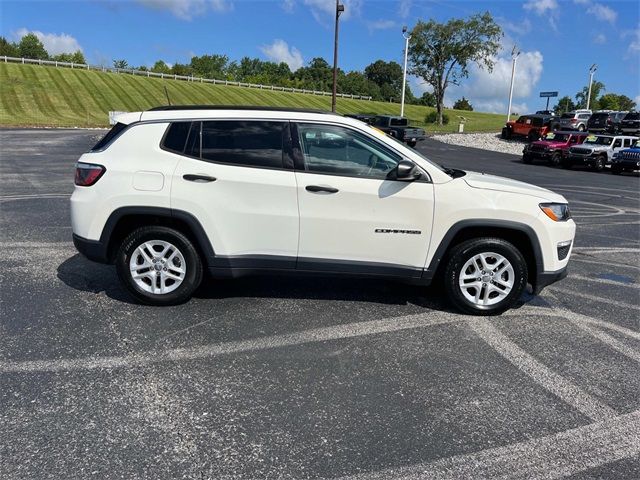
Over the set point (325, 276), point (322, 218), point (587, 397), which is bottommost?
point (587, 397)

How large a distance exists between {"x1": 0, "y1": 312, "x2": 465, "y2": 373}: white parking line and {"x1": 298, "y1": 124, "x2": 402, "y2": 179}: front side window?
1.30 metres

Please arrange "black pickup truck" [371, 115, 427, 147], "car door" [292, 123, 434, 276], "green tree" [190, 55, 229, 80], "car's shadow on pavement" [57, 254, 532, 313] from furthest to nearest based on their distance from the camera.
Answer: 1. "green tree" [190, 55, 229, 80]
2. "black pickup truck" [371, 115, 427, 147]
3. "car's shadow on pavement" [57, 254, 532, 313]
4. "car door" [292, 123, 434, 276]

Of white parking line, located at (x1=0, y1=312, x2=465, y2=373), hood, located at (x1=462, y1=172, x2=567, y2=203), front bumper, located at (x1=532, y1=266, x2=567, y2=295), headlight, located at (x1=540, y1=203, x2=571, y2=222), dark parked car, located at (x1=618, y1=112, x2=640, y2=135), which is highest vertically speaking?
dark parked car, located at (x1=618, y1=112, x2=640, y2=135)

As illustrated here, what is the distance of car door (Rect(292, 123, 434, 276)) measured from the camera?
14.6 feet

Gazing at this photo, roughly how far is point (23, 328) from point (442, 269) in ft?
11.7

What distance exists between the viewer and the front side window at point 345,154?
4516 millimetres

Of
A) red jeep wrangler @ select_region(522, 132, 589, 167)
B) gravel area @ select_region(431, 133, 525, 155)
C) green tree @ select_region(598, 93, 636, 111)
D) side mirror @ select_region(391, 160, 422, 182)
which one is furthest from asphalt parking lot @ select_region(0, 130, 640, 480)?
green tree @ select_region(598, 93, 636, 111)

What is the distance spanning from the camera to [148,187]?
14.9 ft

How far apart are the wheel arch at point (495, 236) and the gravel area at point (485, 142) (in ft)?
104

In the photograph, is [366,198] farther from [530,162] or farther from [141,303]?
[530,162]

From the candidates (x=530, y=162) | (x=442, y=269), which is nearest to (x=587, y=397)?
(x=442, y=269)

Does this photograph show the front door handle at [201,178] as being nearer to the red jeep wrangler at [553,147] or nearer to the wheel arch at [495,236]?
the wheel arch at [495,236]

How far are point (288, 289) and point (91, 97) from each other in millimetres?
54911

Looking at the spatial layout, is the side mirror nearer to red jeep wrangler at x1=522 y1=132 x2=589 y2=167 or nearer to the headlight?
the headlight
